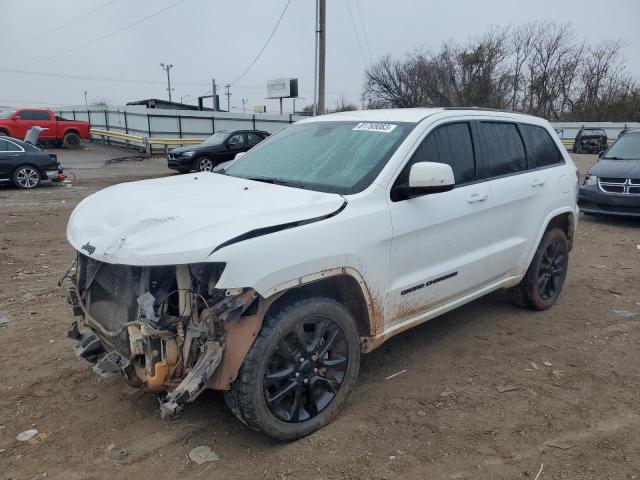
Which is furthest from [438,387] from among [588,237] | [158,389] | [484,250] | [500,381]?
[588,237]

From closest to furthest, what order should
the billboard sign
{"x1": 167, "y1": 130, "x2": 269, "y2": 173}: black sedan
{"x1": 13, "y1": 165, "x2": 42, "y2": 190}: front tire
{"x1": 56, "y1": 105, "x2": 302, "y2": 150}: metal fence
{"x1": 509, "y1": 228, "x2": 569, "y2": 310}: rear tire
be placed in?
{"x1": 509, "y1": 228, "x2": 569, "y2": 310}: rear tire, {"x1": 13, "y1": 165, "x2": 42, "y2": 190}: front tire, {"x1": 167, "y1": 130, "x2": 269, "y2": 173}: black sedan, {"x1": 56, "y1": 105, "x2": 302, "y2": 150}: metal fence, the billboard sign

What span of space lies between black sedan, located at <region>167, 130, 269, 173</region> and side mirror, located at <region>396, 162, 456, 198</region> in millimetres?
14546

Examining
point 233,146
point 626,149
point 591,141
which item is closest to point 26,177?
point 233,146

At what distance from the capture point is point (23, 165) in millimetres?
13805

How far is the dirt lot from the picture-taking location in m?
2.82

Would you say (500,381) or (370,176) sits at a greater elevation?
(370,176)

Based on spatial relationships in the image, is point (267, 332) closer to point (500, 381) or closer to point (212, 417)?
point (212, 417)

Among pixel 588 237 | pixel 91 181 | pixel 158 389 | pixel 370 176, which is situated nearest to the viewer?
pixel 158 389

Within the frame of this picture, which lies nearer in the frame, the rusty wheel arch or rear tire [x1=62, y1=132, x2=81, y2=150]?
the rusty wheel arch

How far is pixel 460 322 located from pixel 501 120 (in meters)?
1.85

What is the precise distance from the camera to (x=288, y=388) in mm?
2879

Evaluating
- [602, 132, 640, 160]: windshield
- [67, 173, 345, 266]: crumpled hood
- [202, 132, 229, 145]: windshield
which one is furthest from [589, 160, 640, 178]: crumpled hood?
[202, 132, 229, 145]: windshield

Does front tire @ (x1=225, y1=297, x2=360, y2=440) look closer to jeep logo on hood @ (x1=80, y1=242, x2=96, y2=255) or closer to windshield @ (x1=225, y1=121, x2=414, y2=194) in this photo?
windshield @ (x1=225, y1=121, x2=414, y2=194)

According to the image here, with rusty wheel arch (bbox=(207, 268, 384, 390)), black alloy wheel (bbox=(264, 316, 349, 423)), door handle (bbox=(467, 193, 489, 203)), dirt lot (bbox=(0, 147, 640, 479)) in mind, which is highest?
door handle (bbox=(467, 193, 489, 203))
